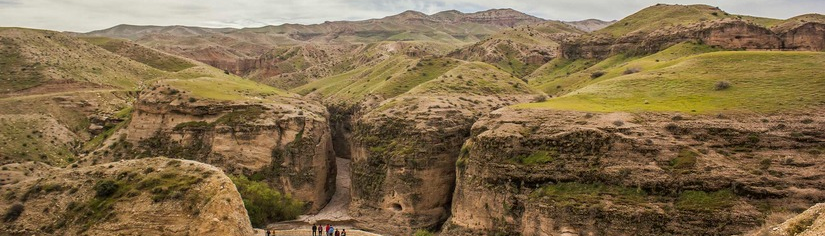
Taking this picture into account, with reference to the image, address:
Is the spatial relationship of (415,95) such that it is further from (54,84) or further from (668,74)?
(54,84)

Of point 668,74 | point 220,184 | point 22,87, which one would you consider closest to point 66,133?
point 22,87

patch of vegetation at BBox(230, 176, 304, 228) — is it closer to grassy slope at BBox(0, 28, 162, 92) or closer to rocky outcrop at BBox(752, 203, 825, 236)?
rocky outcrop at BBox(752, 203, 825, 236)

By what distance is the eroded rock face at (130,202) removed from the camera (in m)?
34.5

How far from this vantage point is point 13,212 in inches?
1442

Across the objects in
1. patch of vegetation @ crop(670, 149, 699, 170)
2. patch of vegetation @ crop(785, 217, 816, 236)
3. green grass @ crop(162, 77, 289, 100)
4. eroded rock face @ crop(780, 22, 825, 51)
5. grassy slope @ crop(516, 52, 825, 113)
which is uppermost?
eroded rock face @ crop(780, 22, 825, 51)

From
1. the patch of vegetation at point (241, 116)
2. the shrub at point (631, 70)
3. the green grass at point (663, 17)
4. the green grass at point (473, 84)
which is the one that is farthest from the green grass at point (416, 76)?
the green grass at point (663, 17)

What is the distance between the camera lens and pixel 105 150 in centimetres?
6869

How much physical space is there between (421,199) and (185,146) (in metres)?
29.7

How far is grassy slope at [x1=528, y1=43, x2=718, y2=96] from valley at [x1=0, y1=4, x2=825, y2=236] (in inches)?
40.6

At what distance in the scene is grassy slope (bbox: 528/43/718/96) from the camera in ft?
265

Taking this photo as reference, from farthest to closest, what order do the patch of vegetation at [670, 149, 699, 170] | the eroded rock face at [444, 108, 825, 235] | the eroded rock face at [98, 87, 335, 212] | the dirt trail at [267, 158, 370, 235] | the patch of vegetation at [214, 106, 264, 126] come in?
the patch of vegetation at [214, 106, 264, 126] < the eroded rock face at [98, 87, 335, 212] < the dirt trail at [267, 158, 370, 235] < the patch of vegetation at [670, 149, 699, 170] < the eroded rock face at [444, 108, 825, 235]

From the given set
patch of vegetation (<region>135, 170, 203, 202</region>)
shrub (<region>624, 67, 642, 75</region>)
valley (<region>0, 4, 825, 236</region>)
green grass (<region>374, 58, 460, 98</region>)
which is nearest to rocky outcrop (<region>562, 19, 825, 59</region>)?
valley (<region>0, 4, 825, 236</region>)

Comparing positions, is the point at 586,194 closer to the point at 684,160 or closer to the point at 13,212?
the point at 684,160

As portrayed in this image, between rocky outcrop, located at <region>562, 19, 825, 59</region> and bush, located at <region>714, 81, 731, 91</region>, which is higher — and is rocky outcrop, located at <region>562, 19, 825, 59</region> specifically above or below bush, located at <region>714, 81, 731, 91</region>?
above
